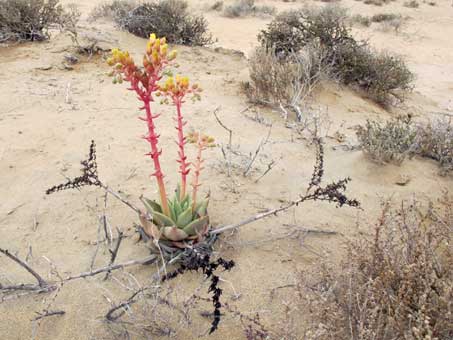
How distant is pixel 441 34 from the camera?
41.4 feet

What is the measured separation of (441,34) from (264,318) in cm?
1301

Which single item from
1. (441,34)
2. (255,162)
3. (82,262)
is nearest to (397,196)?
(255,162)

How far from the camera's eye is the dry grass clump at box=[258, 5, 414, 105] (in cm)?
598

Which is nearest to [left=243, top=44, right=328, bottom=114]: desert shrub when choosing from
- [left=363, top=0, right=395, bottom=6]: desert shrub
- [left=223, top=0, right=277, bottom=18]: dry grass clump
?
[left=223, top=0, right=277, bottom=18]: dry grass clump

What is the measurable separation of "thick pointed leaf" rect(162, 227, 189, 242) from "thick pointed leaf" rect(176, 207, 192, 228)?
0.07 meters

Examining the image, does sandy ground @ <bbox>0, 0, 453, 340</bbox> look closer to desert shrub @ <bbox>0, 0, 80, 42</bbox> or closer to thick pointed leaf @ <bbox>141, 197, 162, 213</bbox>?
thick pointed leaf @ <bbox>141, 197, 162, 213</bbox>

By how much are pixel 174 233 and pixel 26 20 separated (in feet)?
19.1

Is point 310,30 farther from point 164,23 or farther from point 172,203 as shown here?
point 172,203

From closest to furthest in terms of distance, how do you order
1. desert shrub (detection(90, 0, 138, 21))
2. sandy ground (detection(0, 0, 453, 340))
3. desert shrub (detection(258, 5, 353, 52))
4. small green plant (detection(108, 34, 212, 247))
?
small green plant (detection(108, 34, 212, 247)) → sandy ground (detection(0, 0, 453, 340)) → desert shrub (detection(258, 5, 353, 52)) → desert shrub (detection(90, 0, 138, 21))

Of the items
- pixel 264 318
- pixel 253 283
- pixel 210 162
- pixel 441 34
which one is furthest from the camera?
pixel 441 34

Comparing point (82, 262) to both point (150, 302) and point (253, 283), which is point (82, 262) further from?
point (253, 283)

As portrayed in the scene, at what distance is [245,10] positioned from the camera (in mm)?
14305

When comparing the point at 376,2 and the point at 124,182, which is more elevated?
the point at 376,2

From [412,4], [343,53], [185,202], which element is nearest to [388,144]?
[185,202]
